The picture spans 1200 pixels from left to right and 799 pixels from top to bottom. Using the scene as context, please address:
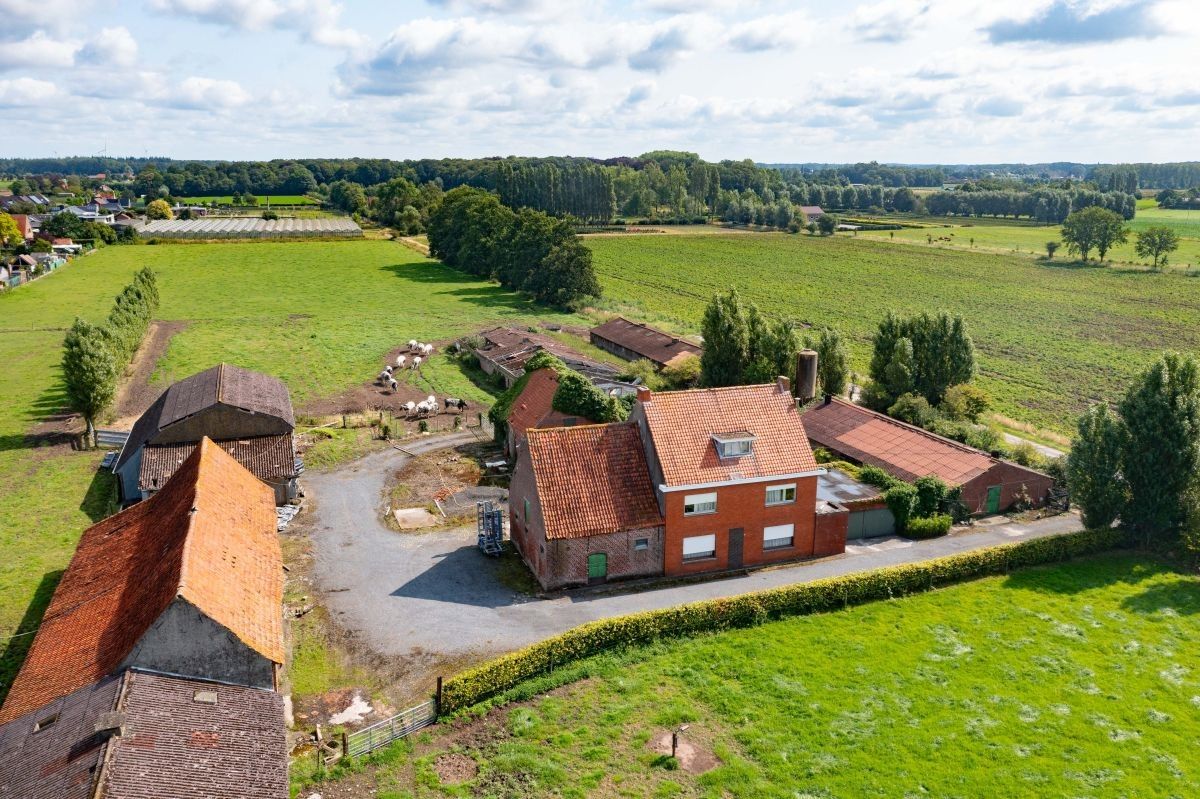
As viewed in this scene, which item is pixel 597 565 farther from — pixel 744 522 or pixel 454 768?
pixel 454 768

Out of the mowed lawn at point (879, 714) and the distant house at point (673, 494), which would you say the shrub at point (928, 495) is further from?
the mowed lawn at point (879, 714)

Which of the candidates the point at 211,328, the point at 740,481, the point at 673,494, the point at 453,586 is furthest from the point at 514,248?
the point at 453,586

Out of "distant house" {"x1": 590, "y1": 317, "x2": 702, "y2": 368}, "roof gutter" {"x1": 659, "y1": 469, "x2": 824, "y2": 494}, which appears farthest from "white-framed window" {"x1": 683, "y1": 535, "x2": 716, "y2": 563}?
"distant house" {"x1": 590, "y1": 317, "x2": 702, "y2": 368}

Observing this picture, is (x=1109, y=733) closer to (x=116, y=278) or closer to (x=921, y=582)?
(x=921, y=582)

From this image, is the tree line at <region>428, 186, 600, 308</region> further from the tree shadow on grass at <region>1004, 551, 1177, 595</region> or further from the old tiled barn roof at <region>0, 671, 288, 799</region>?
the old tiled barn roof at <region>0, 671, 288, 799</region>

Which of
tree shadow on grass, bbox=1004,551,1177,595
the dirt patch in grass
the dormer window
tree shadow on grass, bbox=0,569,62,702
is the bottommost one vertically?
the dirt patch in grass

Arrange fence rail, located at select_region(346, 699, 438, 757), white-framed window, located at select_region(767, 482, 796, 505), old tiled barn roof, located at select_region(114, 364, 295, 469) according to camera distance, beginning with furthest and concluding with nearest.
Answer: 1. old tiled barn roof, located at select_region(114, 364, 295, 469)
2. white-framed window, located at select_region(767, 482, 796, 505)
3. fence rail, located at select_region(346, 699, 438, 757)
